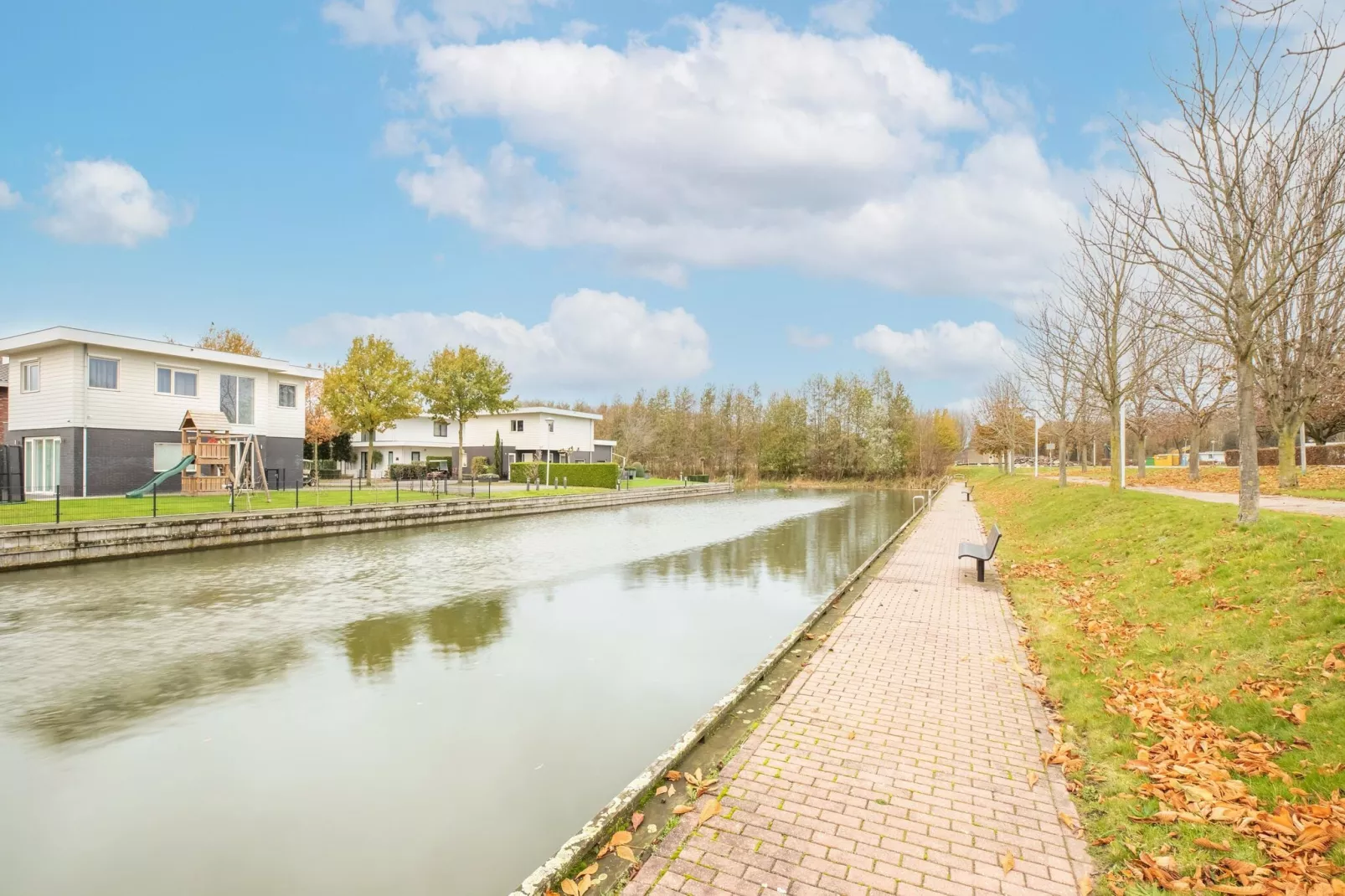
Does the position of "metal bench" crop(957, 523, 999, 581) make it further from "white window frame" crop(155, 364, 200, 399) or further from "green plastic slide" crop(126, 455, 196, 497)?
"white window frame" crop(155, 364, 200, 399)

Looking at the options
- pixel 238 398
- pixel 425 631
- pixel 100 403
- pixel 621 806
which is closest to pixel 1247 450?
pixel 621 806

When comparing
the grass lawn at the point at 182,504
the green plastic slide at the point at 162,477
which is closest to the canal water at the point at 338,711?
the grass lawn at the point at 182,504

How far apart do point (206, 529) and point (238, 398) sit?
12.9 m

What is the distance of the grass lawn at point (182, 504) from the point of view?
17297 mm

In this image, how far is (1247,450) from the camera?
370 inches

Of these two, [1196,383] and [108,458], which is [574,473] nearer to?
[108,458]

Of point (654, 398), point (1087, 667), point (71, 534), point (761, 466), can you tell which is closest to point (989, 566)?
point (1087, 667)

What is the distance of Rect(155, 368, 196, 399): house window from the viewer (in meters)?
25.2

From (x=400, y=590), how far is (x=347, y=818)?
26.8 feet

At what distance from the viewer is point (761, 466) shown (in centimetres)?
6756

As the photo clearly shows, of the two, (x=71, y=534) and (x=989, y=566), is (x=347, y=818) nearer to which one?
(x=989, y=566)

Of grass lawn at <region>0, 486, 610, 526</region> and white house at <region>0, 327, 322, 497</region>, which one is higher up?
white house at <region>0, 327, 322, 497</region>

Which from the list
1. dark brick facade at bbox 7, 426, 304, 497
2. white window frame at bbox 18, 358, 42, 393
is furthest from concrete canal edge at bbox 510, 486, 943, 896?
white window frame at bbox 18, 358, 42, 393

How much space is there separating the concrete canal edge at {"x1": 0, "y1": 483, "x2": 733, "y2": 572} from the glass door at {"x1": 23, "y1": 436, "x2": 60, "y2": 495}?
9.46m
